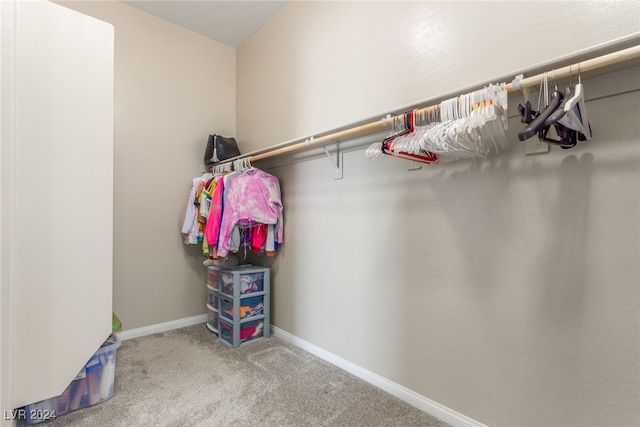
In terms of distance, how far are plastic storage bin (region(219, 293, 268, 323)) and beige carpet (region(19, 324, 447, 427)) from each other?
0.24 metres

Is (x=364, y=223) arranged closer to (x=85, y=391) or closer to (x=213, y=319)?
(x=213, y=319)

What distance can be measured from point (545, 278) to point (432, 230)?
53 centimetres

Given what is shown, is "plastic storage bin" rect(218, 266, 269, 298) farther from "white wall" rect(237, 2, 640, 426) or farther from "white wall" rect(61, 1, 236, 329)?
"white wall" rect(61, 1, 236, 329)

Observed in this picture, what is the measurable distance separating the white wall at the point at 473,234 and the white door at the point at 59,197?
1.32 meters

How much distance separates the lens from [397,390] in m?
1.75

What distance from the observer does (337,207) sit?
2.14 meters

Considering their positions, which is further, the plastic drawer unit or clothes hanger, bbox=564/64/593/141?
the plastic drawer unit

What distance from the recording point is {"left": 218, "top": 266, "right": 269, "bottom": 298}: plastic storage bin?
2.41 meters

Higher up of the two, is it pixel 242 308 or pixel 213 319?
pixel 242 308

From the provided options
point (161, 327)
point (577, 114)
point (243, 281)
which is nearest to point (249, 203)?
point (243, 281)

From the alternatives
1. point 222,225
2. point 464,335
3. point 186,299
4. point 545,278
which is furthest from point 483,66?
point 186,299

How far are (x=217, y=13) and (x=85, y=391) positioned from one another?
9.77 feet

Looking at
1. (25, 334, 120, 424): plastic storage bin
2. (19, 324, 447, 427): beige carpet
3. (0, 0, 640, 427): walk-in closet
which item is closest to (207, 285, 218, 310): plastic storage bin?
(0, 0, 640, 427): walk-in closet

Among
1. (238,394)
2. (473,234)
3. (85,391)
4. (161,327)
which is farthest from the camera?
(161,327)
